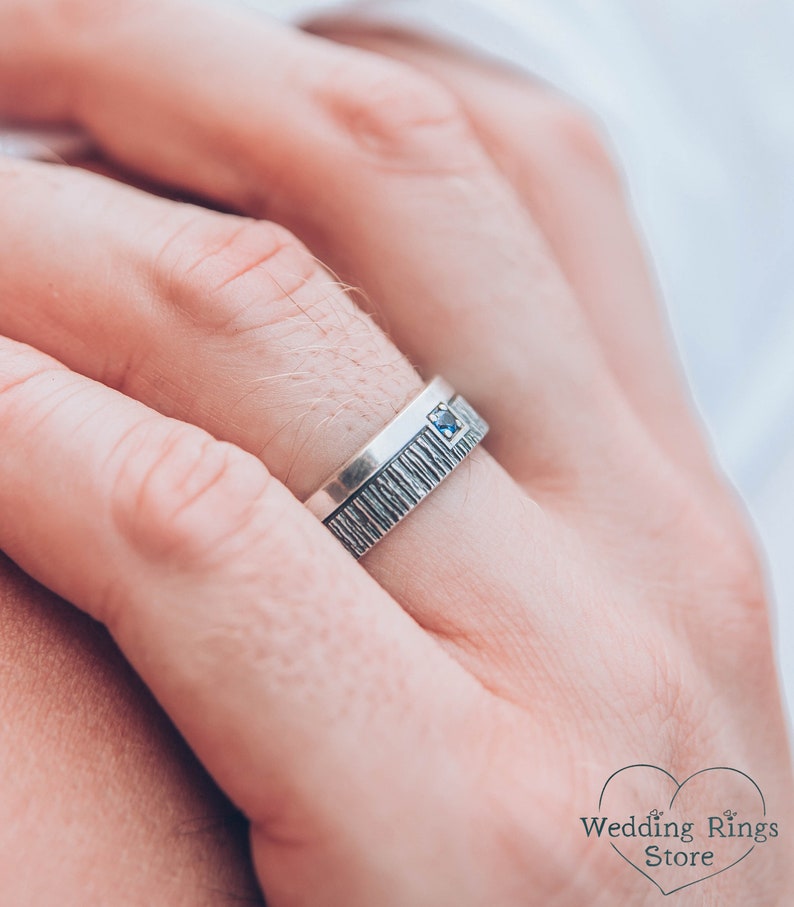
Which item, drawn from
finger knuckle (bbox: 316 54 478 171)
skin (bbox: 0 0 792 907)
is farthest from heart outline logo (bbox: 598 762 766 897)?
finger knuckle (bbox: 316 54 478 171)

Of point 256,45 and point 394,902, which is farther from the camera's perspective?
point 256,45

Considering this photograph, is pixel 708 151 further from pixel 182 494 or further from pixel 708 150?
pixel 182 494

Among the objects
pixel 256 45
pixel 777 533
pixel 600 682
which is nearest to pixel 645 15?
pixel 256 45

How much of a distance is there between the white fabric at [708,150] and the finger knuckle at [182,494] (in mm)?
783

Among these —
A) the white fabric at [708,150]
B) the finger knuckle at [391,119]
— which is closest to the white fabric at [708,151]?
the white fabric at [708,150]

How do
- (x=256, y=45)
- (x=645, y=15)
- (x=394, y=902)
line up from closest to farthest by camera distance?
(x=394, y=902) < (x=256, y=45) < (x=645, y=15)

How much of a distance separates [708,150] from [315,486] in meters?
0.90

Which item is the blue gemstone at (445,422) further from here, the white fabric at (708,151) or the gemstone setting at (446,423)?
the white fabric at (708,151)

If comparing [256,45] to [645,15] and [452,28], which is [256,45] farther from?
[645,15]

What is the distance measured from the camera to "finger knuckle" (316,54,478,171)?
0.92 meters

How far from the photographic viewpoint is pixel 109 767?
0.69 m

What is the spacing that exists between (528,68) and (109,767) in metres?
1.03

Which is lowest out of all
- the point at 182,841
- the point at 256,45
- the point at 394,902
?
the point at 182,841

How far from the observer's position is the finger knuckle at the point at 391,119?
0.92 metres
